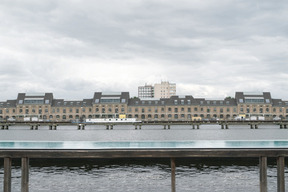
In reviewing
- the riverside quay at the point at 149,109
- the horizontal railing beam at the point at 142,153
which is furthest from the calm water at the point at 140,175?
the riverside quay at the point at 149,109

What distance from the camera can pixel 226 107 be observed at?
512 feet

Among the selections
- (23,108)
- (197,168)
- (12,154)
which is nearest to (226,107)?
(23,108)

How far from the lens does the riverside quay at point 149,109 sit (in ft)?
511

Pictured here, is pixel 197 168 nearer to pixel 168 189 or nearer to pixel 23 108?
pixel 168 189

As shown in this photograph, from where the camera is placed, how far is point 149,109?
156125 millimetres

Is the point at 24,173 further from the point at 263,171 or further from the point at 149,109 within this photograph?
the point at 149,109

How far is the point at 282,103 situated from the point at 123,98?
75.1 meters

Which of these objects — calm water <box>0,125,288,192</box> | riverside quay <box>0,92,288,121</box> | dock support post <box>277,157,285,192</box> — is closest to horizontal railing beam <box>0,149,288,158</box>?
dock support post <box>277,157,285,192</box>

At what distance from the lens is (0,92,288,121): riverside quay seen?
511 feet

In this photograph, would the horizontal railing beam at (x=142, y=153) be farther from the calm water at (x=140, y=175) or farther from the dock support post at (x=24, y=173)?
the calm water at (x=140, y=175)

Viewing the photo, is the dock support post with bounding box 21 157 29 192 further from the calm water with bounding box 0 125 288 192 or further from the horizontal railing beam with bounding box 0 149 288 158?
the calm water with bounding box 0 125 288 192

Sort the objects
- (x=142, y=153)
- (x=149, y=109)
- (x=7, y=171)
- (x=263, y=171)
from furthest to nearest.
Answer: (x=149, y=109) → (x=7, y=171) → (x=263, y=171) → (x=142, y=153)

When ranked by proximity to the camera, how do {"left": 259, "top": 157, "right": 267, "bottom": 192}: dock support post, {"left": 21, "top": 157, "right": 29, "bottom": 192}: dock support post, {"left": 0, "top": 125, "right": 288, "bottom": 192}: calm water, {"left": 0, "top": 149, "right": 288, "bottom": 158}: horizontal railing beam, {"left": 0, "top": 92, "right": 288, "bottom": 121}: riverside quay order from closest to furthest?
{"left": 0, "top": 149, "right": 288, "bottom": 158}: horizontal railing beam → {"left": 21, "top": 157, "right": 29, "bottom": 192}: dock support post → {"left": 259, "top": 157, "right": 267, "bottom": 192}: dock support post → {"left": 0, "top": 125, "right": 288, "bottom": 192}: calm water → {"left": 0, "top": 92, "right": 288, "bottom": 121}: riverside quay

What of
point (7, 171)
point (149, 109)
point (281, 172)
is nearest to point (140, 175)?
point (7, 171)
